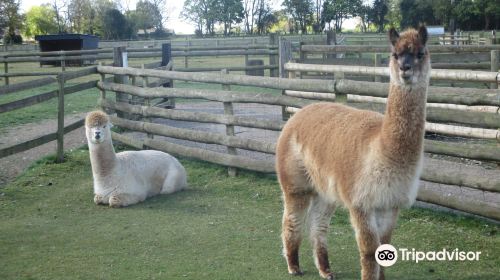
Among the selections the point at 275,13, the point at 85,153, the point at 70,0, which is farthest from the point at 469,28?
the point at 85,153

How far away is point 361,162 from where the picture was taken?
420cm

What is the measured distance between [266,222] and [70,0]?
61.7 meters

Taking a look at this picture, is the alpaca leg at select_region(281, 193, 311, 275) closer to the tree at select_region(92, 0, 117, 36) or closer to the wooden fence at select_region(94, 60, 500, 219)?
the wooden fence at select_region(94, 60, 500, 219)

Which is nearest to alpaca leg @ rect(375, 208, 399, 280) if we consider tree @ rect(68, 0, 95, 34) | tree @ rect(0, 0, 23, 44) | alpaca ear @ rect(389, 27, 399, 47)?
alpaca ear @ rect(389, 27, 399, 47)

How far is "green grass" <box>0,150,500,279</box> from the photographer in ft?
17.1

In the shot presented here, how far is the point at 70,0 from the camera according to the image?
208ft

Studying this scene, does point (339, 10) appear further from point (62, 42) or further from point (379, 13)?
point (62, 42)

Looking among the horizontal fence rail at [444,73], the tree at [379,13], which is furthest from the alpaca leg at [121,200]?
the tree at [379,13]

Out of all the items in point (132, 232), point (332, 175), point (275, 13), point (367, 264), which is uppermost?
point (275, 13)

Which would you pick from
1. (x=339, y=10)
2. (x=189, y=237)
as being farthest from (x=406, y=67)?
(x=339, y=10)

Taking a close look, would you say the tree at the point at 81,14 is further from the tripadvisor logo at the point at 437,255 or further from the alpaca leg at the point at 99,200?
the tripadvisor logo at the point at 437,255

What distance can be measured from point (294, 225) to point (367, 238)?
919mm

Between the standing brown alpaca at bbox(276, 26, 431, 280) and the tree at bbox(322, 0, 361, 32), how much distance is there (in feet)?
191

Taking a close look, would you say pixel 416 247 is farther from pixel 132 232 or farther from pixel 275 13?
pixel 275 13
